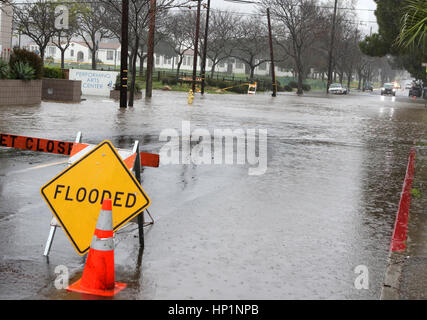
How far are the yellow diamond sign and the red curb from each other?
2592 millimetres

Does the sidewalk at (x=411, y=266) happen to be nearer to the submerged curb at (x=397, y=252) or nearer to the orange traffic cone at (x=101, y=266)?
the submerged curb at (x=397, y=252)

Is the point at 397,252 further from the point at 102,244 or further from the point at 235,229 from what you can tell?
the point at 102,244

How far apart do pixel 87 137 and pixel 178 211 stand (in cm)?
745

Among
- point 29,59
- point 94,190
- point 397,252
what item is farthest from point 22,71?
point 397,252

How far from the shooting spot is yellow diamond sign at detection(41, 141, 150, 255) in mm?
6012

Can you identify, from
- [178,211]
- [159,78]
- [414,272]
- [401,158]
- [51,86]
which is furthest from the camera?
[159,78]

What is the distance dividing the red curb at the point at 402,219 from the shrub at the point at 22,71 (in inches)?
644

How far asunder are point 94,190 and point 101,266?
3.40ft

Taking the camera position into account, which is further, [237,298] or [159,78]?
[159,78]

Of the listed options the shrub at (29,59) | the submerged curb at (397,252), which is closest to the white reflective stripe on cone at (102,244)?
the submerged curb at (397,252)
